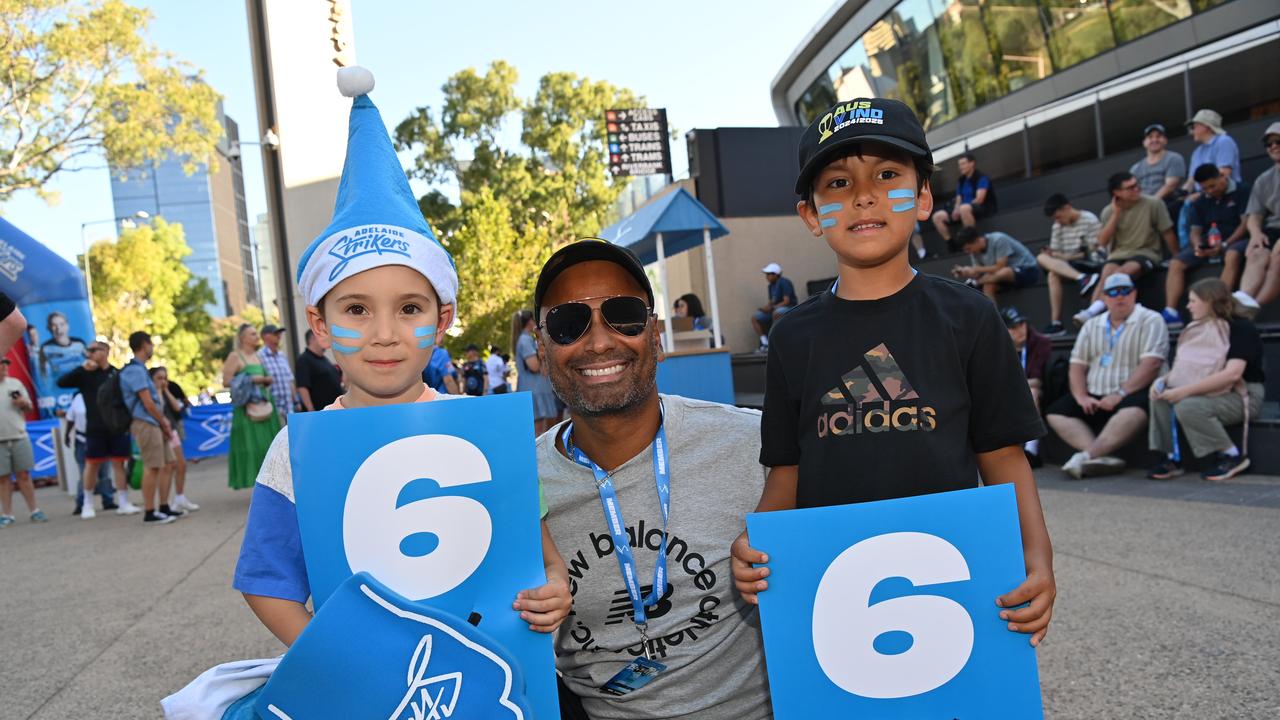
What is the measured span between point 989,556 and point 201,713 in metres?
1.56

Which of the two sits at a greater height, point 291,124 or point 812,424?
point 291,124

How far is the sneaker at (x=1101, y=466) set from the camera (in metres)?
7.11

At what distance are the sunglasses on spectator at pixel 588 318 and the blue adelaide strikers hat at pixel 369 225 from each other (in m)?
0.28

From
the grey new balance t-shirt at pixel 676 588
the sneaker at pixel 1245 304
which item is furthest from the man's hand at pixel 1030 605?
the sneaker at pixel 1245 304

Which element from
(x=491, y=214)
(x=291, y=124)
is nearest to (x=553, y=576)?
(x=291, y=124)

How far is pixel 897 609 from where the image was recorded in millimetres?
1727

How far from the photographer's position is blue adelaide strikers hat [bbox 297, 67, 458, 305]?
1887 mm

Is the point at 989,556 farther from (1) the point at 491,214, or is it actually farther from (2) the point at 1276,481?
(1) the point at 491,214

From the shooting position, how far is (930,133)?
24.5m

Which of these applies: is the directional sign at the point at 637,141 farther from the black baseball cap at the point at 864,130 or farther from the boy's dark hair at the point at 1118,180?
the black baseball cap at the point at 864,130

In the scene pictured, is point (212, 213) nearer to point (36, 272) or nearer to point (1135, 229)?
point (36, 272)

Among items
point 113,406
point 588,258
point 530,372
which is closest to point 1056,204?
point 530,372

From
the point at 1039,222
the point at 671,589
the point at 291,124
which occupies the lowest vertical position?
the point at 671,589

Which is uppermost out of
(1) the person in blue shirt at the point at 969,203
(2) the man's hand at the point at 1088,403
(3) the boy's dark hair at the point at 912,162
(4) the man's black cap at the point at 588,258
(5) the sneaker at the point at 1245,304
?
(1) the person in blue shirt at the point at 969,203
